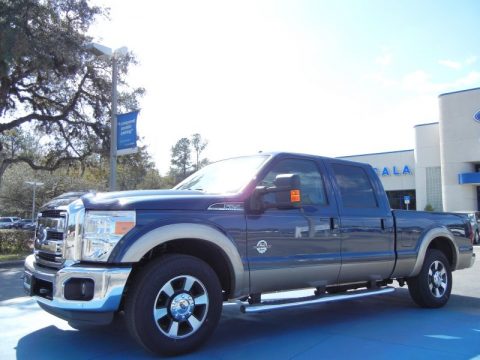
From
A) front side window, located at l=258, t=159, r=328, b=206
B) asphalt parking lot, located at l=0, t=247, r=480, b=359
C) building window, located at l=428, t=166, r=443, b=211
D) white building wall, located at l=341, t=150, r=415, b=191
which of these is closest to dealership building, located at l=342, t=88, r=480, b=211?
building window, located at l=428, t=166, r=443, b=211

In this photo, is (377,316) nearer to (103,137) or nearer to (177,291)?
(177,291)

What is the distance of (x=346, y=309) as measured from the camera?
6.67 metres

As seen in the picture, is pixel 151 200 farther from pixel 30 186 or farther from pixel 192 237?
pixel 30 186

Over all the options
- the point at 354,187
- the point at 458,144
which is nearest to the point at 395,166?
the point at 458,144

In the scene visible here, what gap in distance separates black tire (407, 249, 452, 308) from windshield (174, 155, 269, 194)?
303 centimetres

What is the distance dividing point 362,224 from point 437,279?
1863mm

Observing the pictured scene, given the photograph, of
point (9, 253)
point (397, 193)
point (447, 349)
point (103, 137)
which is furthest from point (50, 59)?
point (397, 193)

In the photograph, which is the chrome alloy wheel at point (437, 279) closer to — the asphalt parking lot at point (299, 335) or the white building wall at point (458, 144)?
the asphalt parking lot at point (299, 335)

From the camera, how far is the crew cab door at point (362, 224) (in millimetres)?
5668

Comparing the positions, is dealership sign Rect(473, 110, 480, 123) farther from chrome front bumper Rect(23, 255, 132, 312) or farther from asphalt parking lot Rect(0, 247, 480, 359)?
chrome front bumper Rect(23, 255, 132, 312)

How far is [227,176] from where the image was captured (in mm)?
5406

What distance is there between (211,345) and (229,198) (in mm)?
1410

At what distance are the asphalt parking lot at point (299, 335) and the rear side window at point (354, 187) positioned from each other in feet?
4.68

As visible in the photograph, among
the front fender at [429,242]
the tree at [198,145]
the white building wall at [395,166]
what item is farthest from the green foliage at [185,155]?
the front fender at [429,242]
